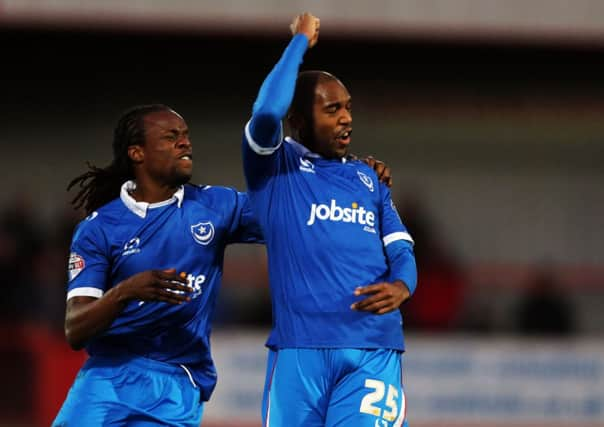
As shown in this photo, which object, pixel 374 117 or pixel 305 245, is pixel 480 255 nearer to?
pixel 374 117

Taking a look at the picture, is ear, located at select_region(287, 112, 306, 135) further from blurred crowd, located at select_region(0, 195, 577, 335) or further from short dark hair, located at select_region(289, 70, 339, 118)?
blurred crowd, located at select_region(0, 195, 577, 335)

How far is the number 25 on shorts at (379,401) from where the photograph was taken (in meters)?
4.06

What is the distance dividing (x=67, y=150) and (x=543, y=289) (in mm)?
5300

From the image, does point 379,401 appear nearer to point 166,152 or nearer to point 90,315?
point 90,315

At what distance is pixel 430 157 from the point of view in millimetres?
12797

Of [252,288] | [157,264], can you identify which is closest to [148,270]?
[157,264]

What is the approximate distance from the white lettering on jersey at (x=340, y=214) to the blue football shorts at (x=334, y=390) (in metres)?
0.48

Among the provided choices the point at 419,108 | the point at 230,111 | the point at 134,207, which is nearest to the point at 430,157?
the point at 419,108

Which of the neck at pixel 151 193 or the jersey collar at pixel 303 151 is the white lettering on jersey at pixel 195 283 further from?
the jersey collar at pixel 303 151

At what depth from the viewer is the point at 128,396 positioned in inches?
168

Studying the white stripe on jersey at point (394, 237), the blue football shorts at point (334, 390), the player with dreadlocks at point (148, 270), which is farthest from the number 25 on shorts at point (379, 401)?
the player with dreadlocks at point (148, 270)

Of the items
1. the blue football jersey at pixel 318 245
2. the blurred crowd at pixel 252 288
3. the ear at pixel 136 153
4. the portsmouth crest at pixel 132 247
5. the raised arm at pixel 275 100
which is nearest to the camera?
the raised arm at pixel 275 100

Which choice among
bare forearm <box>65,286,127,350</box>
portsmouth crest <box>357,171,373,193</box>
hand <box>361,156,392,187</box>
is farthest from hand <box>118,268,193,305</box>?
hand <box>361,156,392,187</box>

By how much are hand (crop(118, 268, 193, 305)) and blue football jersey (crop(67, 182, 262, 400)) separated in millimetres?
340
